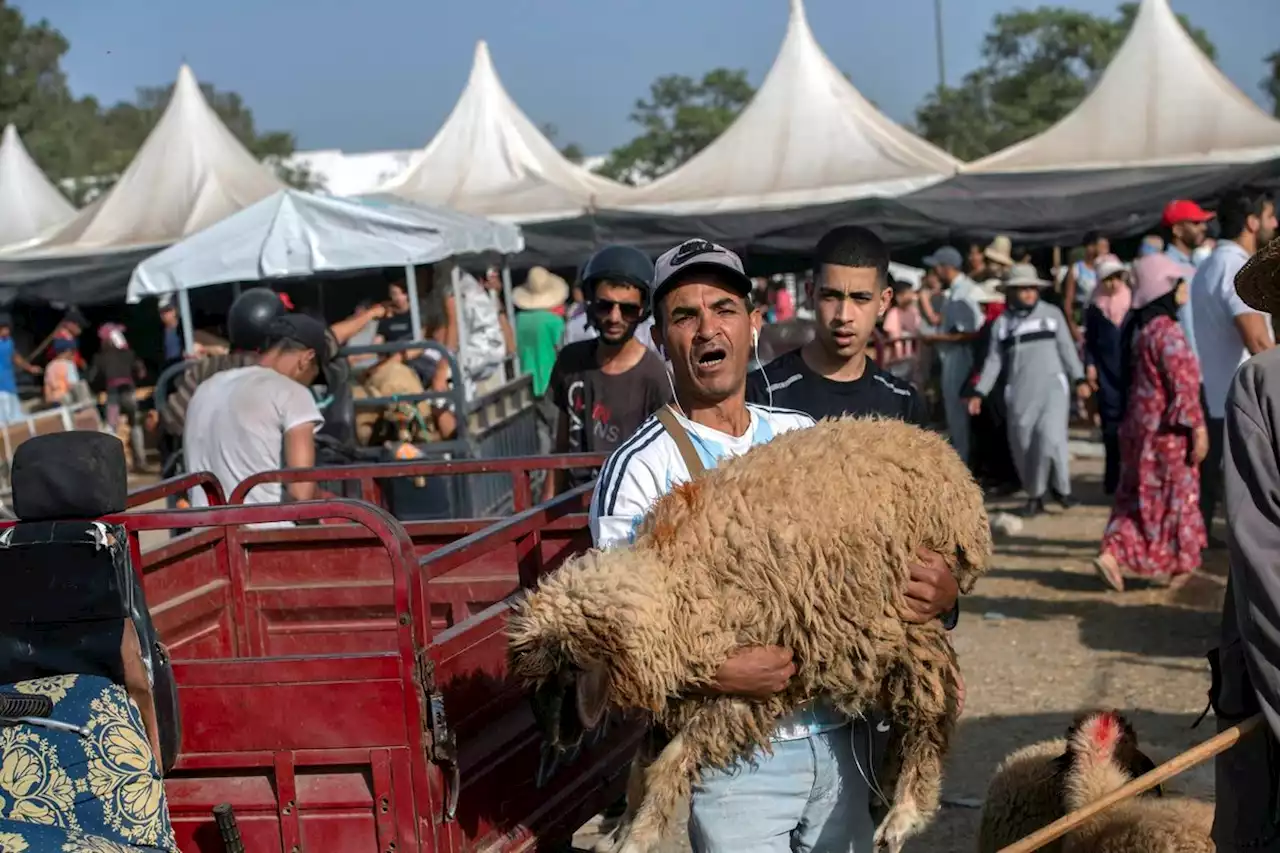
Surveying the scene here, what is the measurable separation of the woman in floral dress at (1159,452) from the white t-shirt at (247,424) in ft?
16.9

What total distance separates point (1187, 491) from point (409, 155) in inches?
3002

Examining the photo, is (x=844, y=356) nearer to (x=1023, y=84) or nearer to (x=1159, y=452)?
(x=1159, y=452)

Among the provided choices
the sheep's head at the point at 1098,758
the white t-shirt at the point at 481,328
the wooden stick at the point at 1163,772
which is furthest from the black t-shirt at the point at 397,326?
the wooden stick at the point at 1163,772

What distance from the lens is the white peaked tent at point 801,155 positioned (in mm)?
17250

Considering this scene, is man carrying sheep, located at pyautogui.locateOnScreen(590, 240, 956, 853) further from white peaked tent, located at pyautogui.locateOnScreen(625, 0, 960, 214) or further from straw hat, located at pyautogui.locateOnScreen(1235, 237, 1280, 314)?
white peaked tent, located at pyautogui.locateOnScreen(625, 0, 960, 214)

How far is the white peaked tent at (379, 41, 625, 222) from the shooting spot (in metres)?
18.5

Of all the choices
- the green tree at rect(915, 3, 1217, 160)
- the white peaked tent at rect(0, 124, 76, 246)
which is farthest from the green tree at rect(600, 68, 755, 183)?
the white peaked tent at rect(0, 124, 76, 246)

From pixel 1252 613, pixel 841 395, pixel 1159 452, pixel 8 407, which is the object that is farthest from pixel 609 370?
pixel 8 407

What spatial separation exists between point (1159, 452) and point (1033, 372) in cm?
268

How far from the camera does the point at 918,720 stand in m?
2.68

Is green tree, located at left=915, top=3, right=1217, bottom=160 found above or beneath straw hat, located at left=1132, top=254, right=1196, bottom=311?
above

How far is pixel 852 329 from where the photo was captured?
4.01m

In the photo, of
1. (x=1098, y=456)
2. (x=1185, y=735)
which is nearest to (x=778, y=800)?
(x=1185, y=735)

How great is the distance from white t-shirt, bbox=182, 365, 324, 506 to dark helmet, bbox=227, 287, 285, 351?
2.62ft
